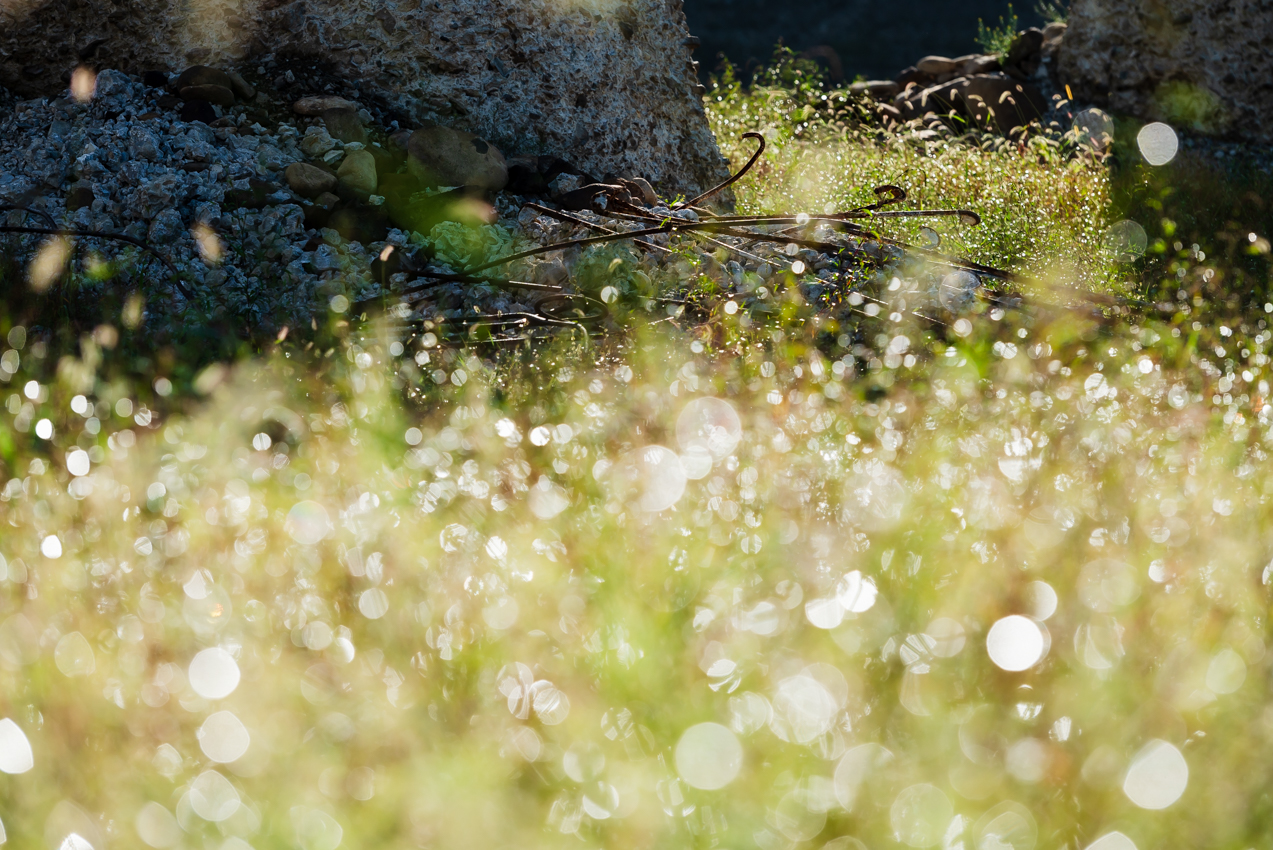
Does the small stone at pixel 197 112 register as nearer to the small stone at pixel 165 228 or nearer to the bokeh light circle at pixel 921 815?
the small stone at pixel 165 228

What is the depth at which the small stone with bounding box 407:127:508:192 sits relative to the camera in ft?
15.6

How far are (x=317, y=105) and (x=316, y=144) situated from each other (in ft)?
1.12

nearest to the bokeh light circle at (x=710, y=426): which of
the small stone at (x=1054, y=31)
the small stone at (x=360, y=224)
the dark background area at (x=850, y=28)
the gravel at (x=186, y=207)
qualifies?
the gravel at (x=186, y=207)

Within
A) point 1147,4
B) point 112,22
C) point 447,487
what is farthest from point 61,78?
point 1147,4

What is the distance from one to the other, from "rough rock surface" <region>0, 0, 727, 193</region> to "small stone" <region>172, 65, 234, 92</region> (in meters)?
0.31

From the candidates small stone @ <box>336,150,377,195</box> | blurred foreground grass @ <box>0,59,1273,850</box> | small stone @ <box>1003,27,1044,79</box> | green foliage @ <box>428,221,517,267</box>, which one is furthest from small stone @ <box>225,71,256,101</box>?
small stone @ <box>1003,27,1044,79</box>

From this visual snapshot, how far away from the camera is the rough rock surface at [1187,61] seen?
8.52m

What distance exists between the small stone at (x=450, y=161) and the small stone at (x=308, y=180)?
456 mm

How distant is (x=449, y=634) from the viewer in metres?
1.76

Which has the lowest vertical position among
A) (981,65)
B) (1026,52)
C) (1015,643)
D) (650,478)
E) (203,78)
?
(981,65)

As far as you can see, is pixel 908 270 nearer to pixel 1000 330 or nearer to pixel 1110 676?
pixel 1000 330

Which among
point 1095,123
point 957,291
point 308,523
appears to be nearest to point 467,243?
point 957,291

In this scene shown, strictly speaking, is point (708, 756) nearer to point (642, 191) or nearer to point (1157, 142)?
point (642, 191)

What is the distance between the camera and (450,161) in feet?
15.7
